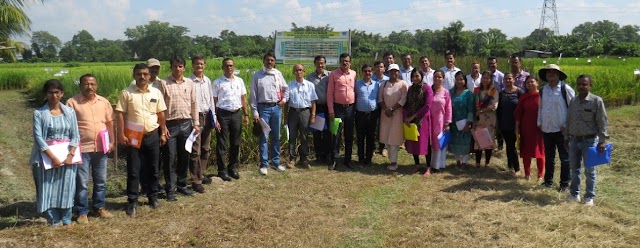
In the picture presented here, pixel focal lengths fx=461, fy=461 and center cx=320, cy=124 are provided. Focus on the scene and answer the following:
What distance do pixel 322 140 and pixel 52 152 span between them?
3642mm

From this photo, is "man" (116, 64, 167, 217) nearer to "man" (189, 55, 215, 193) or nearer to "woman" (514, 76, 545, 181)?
"man" (189, 55, 215, 193)

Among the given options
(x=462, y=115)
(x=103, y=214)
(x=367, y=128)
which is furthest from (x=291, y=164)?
(x=103, y=214)

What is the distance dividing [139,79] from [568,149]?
14.1ft

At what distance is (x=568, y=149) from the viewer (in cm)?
480

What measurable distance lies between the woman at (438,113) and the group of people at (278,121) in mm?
13

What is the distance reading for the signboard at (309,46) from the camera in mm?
8078

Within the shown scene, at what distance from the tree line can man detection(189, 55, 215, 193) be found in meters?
7.92

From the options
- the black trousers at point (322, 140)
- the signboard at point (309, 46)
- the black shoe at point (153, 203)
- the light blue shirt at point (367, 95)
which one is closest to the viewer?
the black shoe at point (153, 203)

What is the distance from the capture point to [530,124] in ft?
17.7

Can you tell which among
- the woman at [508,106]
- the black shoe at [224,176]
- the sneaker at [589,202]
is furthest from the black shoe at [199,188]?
the sneaker at [589,202]

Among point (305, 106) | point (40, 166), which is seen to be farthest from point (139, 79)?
point (305, 106)

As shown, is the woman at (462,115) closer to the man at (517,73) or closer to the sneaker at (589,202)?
the man at (517,73)

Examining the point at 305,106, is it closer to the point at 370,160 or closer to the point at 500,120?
the point at 370,160

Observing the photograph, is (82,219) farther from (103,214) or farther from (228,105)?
(228,105)
